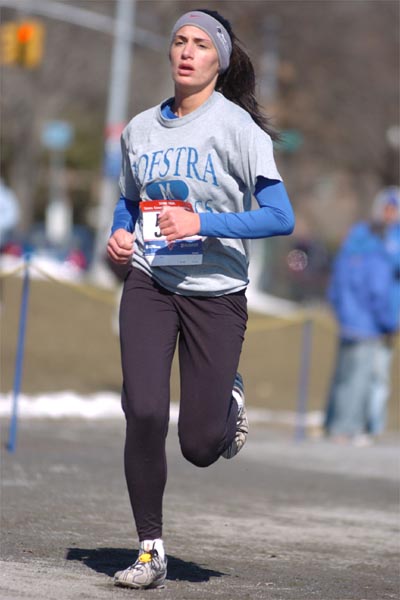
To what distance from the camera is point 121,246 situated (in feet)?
Answer: 16.8

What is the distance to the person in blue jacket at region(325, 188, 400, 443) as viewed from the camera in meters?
12.7

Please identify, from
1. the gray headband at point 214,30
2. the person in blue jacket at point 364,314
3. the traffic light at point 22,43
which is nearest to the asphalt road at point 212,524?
the person in blue jacket at point 364,314

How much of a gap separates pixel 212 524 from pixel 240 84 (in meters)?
2.60

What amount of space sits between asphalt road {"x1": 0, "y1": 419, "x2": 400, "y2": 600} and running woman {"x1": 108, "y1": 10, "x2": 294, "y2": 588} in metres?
0.41

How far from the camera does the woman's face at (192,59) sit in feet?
17.1

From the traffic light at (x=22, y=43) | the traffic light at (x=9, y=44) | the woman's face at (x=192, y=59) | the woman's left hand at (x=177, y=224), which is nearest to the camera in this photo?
the woman's left hand at (x=177, y=224)

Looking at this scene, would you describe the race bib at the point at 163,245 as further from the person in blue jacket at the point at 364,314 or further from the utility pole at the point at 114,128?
the utility pole at the point at 114,128

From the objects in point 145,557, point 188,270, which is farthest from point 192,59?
point 145,557

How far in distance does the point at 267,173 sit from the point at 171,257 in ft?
1.51

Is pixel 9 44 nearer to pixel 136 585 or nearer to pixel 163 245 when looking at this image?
pixel 163 245

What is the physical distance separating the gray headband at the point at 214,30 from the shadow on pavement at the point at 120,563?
1.97m

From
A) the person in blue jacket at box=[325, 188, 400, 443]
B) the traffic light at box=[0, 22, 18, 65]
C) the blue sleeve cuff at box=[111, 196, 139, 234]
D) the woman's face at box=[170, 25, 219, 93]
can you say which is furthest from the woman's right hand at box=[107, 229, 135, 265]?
the traffic light at box=[0, 22, 18, 65]

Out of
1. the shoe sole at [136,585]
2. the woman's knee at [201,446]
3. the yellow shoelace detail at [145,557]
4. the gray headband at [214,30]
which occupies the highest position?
the gray headband at [214,30]

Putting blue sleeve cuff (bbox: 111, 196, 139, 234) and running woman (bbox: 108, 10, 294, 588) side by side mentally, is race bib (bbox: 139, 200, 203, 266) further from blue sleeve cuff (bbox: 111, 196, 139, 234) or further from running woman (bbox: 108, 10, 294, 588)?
blue sleeve cuff (bbox: 111, 196, 139, 234)
